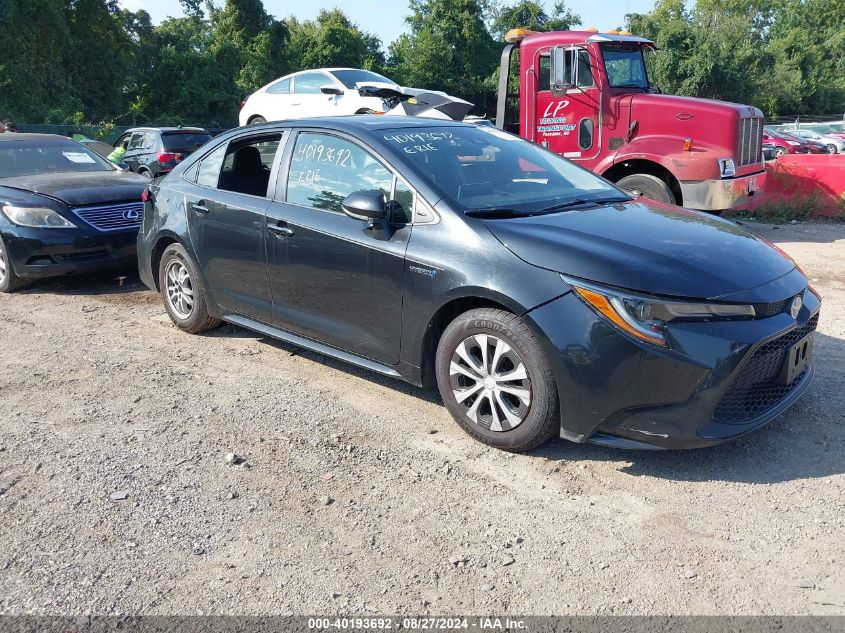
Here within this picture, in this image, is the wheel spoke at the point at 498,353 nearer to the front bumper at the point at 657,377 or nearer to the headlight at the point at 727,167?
the front bumper at the point at 657,377

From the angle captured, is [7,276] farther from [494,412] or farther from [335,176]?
[494,412]

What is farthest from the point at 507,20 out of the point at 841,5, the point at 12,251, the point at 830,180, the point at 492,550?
the point at 492,550

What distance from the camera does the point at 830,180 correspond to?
1140cm

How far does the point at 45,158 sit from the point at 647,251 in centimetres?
736

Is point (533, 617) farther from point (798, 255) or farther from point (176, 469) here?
point (798, 255)

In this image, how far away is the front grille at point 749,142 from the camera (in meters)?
9.05

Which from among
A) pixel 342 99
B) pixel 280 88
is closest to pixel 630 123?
pixel 342 99

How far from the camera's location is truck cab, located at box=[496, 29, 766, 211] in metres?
8.77

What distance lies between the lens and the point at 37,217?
282 inches

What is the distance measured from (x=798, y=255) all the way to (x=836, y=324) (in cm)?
309

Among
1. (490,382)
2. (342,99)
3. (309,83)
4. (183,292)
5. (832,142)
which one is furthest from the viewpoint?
(832,142)

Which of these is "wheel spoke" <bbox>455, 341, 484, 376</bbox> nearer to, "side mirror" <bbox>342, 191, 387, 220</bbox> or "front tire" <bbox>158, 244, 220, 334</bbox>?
"side mirror" <bbox>342, 191, 387, 220</bbox>

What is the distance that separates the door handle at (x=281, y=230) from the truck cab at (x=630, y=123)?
219 inches

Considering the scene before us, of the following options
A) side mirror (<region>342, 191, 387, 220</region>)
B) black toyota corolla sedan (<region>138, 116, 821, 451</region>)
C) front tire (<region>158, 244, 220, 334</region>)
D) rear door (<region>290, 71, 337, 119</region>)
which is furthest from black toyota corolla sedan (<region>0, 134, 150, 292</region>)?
rear door (<region>290, 71, 337, 119</region>)
